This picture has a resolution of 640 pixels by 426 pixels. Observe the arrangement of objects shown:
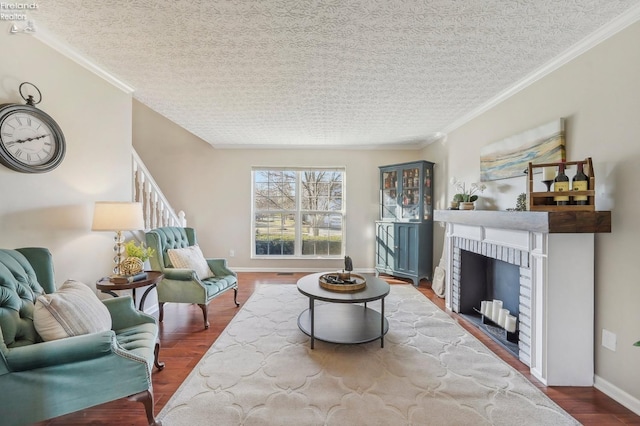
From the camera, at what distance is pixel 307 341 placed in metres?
2.46

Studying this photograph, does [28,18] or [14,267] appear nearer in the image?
[14,267]

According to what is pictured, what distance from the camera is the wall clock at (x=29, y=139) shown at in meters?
1.72

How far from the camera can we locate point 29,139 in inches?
72.8

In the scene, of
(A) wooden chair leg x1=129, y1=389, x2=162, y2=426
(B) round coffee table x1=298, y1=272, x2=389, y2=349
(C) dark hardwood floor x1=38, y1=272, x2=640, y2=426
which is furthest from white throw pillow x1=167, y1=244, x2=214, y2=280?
(A) wooden chair leg x1=129, y1=389, x2=162, y2=426

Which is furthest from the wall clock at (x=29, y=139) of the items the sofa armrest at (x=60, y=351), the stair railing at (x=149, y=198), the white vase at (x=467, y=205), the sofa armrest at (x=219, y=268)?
the white vase at (x=467, y=205)

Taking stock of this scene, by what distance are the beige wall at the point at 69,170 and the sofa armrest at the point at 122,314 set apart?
0.74 meters

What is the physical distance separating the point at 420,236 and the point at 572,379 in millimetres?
2471

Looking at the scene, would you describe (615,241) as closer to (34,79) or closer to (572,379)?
(572,379)

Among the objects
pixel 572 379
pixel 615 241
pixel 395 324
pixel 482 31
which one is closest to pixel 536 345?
pixel 572 379

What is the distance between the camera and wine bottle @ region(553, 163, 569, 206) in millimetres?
1894

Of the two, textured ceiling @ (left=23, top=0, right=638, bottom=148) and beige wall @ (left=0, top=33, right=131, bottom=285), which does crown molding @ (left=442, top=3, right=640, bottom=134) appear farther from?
beige wall @ (left=0, top=33, right=131, bottom=285)

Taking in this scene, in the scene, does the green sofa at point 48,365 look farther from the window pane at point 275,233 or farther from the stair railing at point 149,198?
the window pane at point 275,233

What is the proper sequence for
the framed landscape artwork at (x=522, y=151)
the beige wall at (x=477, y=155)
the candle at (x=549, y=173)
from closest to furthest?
the beige wall at (x=477, y=155) → the candle at (x=549, y=173) → the framed landscape artwork at (x=522, y=151)

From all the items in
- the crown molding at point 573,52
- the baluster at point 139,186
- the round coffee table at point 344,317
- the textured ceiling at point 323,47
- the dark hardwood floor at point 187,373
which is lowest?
the dark hardwood floor at point 187,373
